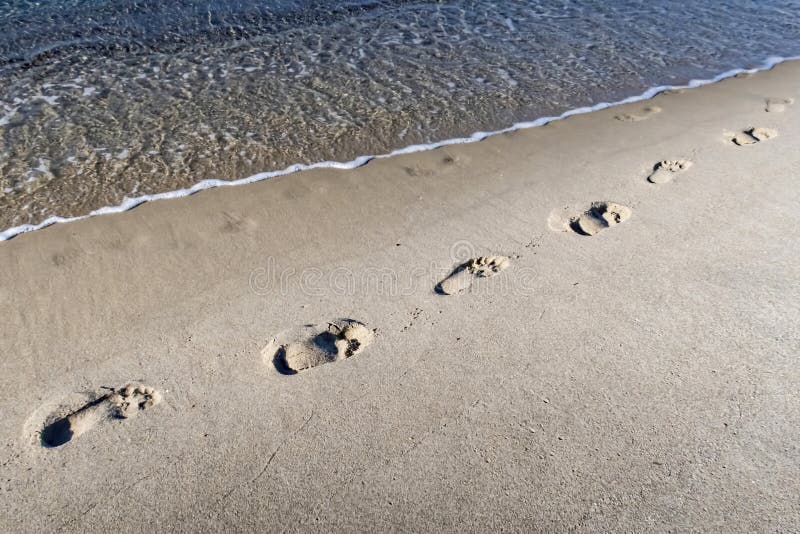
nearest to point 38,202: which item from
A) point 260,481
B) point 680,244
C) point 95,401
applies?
point 95,401

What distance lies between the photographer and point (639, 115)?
523 cm

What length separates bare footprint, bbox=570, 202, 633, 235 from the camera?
3705mm

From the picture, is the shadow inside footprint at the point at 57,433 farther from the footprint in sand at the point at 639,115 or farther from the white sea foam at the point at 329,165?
the footprint in sand at the point at 639,115

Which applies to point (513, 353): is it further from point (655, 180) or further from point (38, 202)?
point (38, 202)

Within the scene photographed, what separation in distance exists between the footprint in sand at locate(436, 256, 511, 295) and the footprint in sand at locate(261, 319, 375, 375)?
0.54 m

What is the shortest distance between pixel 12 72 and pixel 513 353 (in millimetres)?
5926

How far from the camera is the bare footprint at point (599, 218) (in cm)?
371

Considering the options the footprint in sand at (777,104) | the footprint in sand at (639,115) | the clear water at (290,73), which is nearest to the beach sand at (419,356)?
the clear water at (290,73)

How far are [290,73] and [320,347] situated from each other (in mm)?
3970

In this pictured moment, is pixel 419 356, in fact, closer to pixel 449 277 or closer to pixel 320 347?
pixel 320 347

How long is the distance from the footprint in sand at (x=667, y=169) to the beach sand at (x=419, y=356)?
0.02 m

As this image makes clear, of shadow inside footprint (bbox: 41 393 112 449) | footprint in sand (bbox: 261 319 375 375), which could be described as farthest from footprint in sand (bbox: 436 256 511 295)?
shadow inside footprint (bbox: 41 393 112 449)

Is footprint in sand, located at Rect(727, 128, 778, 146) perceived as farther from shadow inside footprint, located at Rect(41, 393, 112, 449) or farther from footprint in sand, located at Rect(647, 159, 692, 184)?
shadow inside footprint, located at Rect(41, 393, 112, 449)

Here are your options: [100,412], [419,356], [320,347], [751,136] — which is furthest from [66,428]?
[751,136]
